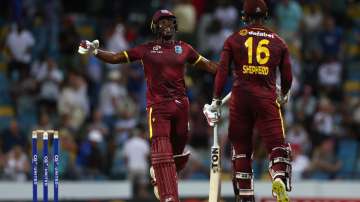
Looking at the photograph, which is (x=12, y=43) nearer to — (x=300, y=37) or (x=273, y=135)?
(x=300, y=37)

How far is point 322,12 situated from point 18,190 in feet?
32.2

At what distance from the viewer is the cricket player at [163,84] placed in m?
13.6

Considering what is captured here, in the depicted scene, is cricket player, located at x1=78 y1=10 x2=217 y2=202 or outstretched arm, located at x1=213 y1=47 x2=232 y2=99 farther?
cricket player, located at x1=78 y1=10 x2=217 y2=202

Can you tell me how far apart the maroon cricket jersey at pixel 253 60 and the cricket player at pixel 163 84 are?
2.22 feet

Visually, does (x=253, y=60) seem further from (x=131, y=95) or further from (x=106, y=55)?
(x=131, y=95)

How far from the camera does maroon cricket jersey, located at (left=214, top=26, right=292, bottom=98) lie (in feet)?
43.7

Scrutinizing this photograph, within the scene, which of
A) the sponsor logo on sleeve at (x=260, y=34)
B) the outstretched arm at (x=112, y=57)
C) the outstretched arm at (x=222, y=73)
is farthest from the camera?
the outstretched arm at (x=112, y=57)

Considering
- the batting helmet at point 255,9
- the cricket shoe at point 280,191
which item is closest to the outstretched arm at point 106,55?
the batting helmet at point 255,9

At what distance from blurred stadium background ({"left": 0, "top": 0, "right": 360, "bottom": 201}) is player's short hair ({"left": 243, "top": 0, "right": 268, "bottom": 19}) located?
688cm

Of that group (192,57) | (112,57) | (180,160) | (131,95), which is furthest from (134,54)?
(131,95)

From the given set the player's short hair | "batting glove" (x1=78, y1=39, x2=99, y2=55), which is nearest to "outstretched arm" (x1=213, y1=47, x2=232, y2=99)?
the player's short hair

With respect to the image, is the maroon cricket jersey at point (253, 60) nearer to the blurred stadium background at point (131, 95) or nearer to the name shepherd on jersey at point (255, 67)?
the name shepherd on jersey at point (255, 67)

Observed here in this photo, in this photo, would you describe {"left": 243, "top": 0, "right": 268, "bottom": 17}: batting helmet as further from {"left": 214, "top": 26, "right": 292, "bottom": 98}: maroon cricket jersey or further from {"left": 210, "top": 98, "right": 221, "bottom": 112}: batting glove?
{"left": 210, "top": 98, "right": 221, "bottom": 112}: batting glove

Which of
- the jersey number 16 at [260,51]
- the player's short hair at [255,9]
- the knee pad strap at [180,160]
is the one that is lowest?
the knee pad strap at [180,160]
